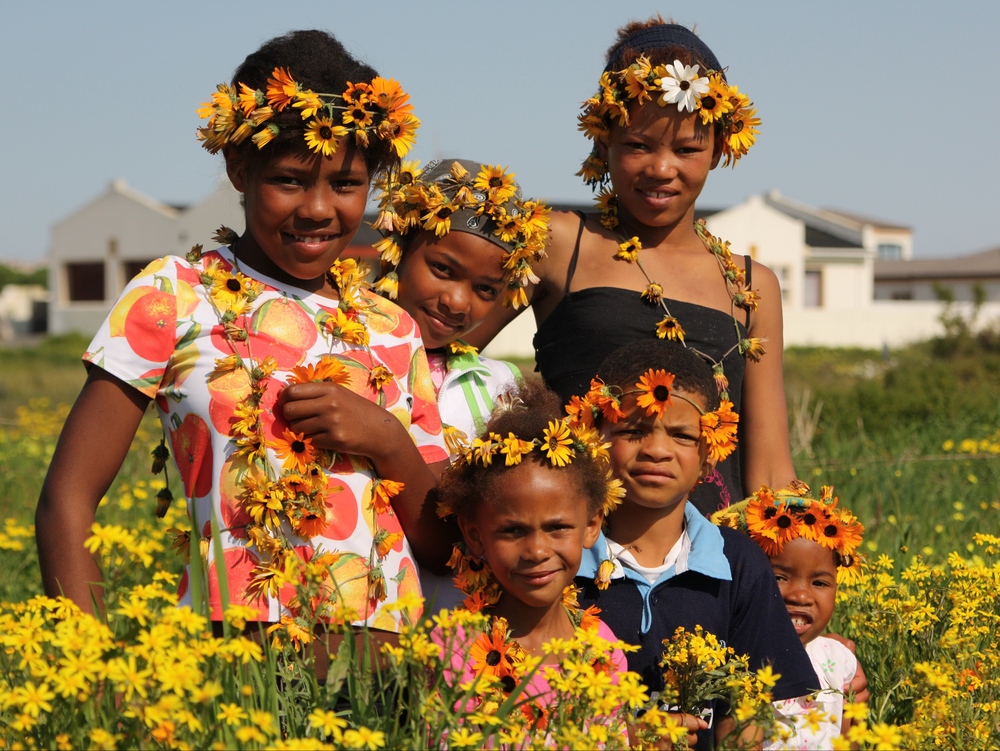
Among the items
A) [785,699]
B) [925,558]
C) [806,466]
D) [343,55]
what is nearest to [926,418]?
[806,466]

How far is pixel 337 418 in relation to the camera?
256 cm

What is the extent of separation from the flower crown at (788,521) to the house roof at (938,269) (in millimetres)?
52147

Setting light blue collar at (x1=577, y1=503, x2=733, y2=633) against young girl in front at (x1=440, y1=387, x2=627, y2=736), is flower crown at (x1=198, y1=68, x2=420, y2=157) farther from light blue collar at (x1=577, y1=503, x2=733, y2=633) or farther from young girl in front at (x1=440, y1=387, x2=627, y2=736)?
light blue collar at (x1=577, y1=503, x2=733, y2=633)

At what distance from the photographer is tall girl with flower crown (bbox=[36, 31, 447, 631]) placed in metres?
2.55

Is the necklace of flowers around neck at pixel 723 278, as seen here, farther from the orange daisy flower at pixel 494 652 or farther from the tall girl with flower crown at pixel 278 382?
the orange daisy flower at pixel 494 652

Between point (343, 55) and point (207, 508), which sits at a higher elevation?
point (343, 55)

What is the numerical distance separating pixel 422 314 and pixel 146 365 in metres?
0.83

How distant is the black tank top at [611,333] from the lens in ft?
11.1

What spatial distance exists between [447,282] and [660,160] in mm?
730

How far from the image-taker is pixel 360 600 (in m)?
2.63

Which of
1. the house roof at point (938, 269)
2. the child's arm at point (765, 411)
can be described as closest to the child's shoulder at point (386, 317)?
the child's arm at point (765, 411)

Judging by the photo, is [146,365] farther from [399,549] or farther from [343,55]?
[343,55]

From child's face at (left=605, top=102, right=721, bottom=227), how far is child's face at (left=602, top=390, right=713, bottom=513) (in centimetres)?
71

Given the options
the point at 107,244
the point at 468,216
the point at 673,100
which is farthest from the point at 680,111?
the point at 107,244
